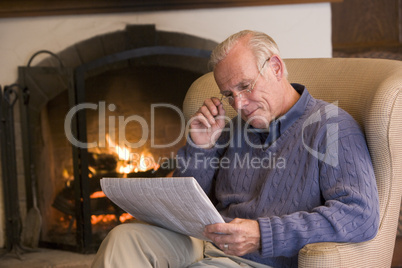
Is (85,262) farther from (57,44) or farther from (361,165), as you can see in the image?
(361,165)

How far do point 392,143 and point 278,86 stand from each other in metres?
0.35

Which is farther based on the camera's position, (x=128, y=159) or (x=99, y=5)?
(x=128, y=159)

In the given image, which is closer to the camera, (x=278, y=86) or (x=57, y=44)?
(x=278, y=86)

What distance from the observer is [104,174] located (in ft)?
8.55

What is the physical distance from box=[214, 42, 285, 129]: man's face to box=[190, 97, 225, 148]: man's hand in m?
0.11

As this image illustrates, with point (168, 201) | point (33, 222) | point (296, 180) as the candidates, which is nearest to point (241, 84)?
point (296, 180)

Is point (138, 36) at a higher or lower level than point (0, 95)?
higher

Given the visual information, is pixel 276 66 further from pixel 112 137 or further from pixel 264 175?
pixel 112 137

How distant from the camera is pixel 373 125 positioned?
1.34 metres

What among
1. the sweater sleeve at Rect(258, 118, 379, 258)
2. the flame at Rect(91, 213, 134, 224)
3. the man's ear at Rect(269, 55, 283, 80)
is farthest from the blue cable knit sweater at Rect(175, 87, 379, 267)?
the flame at Rect(91, 213, 134, 224)

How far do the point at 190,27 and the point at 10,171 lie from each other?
1.10m

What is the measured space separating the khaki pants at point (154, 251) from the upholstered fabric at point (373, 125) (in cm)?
25

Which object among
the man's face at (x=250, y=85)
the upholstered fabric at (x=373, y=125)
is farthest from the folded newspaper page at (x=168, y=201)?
the man's face at (x=250, y=85)

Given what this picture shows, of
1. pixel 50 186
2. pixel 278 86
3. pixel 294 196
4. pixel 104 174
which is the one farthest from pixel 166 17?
pixel 294 196
